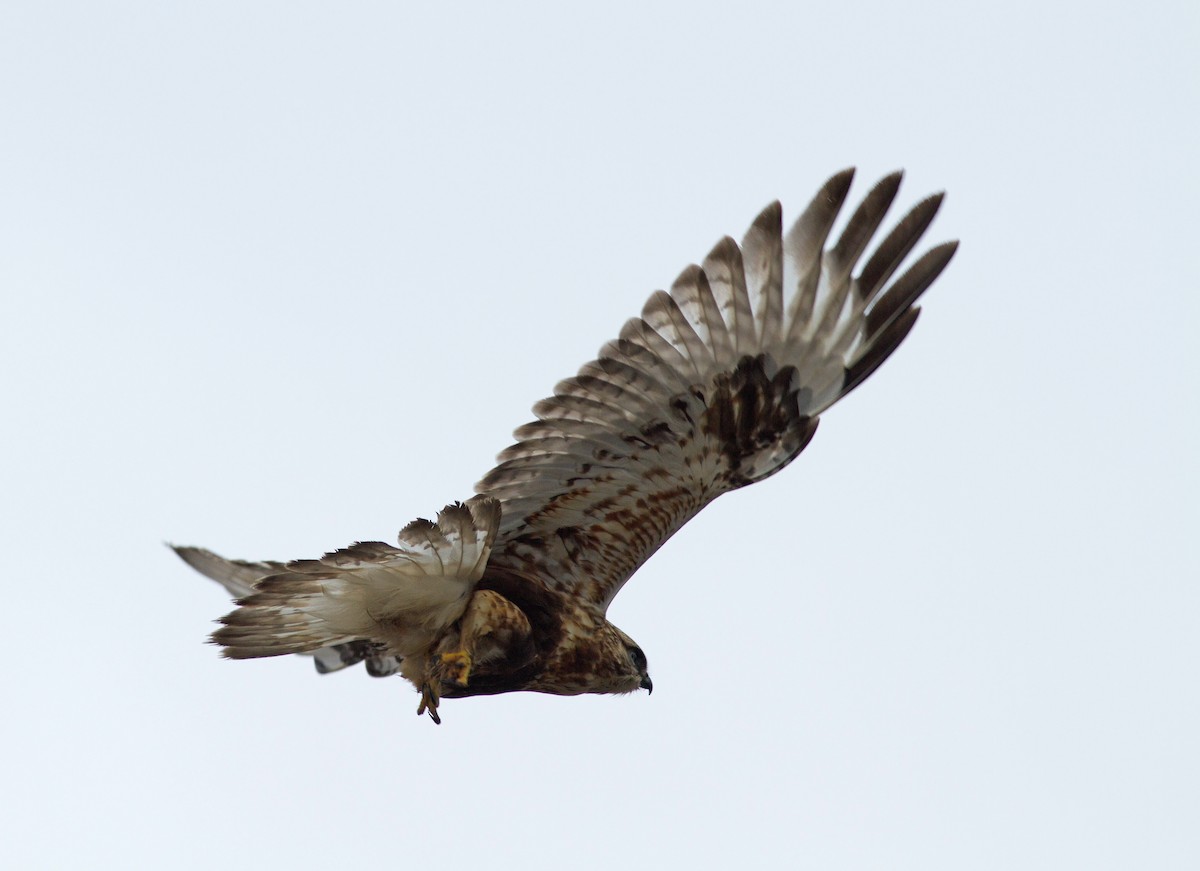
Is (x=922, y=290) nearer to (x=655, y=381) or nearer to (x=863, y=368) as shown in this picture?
(x=863, y=368)

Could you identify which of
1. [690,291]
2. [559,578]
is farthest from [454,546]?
[690,291]

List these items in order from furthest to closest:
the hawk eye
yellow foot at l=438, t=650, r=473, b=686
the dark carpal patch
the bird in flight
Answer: the hawk eye, the dark carpal patch, the bird in flight, yellow foot at l=438, t=650, r=473, b=686

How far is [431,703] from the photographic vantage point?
21.6 feet

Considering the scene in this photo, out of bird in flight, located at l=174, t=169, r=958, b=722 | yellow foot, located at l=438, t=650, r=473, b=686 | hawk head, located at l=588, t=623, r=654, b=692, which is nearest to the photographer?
yellow foot, located at l=438, t=650, r=473, b=686

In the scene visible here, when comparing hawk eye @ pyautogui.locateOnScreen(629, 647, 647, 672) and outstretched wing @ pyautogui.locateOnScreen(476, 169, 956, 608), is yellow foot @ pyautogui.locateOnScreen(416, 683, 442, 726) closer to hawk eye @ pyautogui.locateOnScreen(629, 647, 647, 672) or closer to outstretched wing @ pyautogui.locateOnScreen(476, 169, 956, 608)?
outstretched wing @ pyautogui.locateOnScreen(476, 169, 956, 608)

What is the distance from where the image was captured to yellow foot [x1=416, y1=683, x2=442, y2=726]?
6.56m

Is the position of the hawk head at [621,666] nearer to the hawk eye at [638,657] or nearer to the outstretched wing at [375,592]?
the hawk eye at [638,657]

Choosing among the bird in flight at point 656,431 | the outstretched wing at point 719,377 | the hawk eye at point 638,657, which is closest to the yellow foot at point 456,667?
the bird in flight at point 656,431

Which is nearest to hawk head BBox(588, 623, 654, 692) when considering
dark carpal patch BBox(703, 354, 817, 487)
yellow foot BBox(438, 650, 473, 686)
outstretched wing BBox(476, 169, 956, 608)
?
outstretched wing BBox(476, 169, 956, 608)

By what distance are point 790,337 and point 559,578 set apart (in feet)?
4.84

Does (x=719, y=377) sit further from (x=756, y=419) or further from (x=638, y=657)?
(x=638, y=657)

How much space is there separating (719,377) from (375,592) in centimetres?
171

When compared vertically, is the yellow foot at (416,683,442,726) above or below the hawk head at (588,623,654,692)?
below

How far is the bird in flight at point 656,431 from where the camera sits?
668 cm
